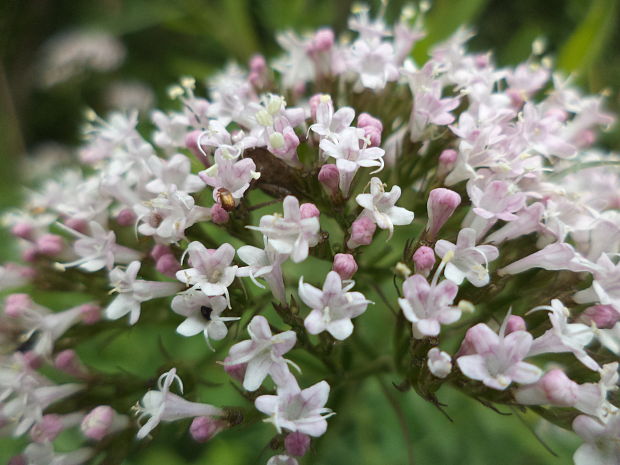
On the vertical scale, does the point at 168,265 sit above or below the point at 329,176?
below

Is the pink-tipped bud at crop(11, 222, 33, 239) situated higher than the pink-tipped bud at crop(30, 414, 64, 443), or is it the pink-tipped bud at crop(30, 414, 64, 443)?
the pink-tipped bud at crop(11, 222, 33, 239)

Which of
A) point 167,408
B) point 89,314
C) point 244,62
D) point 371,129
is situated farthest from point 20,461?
point 244,62

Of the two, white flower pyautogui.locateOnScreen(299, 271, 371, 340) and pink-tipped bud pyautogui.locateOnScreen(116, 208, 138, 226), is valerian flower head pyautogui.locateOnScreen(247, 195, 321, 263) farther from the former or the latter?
pink-tipped bud pyautogui.locateOnScreen(116, 208, 138, 226)

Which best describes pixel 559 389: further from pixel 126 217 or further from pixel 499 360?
pixel 126 217

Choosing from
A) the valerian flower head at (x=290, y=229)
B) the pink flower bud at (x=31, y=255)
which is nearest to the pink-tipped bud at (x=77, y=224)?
the pink flower bud at (x=31, y=255)

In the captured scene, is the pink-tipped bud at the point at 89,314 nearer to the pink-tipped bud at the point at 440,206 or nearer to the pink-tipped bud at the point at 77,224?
the pink-tipped bud at the point at 77,224

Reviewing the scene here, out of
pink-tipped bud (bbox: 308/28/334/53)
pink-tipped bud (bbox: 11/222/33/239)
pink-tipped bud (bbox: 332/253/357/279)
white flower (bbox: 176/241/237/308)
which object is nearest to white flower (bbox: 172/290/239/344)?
white flower (bbox: 176/241/237/308)

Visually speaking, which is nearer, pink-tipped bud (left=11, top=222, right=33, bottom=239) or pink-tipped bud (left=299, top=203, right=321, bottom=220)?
pink-tipped bud (left=299, top=203, right=321, bottom=220)
